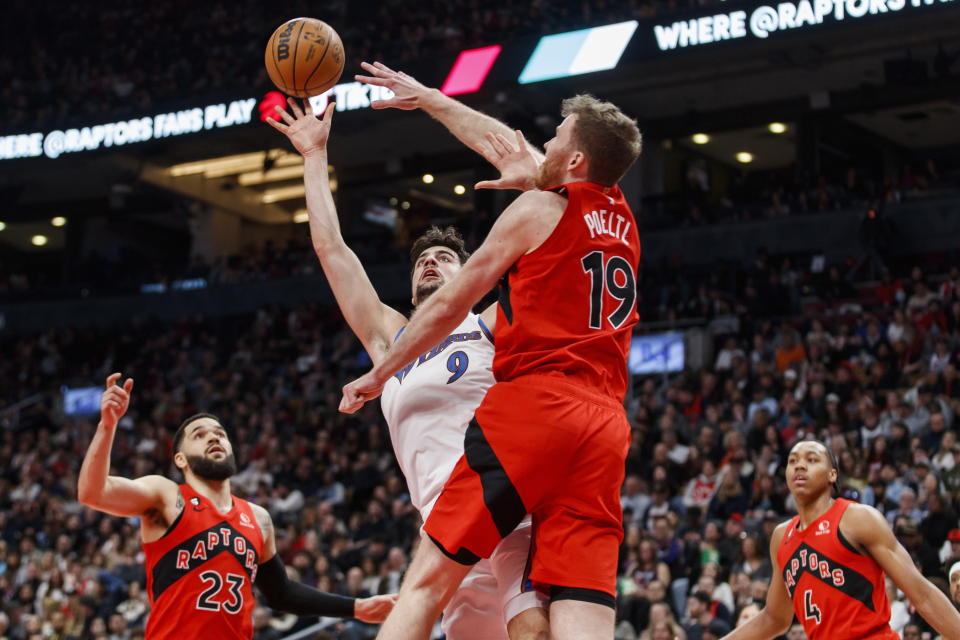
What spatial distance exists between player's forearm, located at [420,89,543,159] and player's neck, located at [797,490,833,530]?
9.42ft

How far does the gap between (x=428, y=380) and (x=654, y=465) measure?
408 inches

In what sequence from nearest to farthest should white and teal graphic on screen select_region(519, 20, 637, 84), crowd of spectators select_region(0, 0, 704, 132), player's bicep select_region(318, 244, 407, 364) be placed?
1. player's bicep select_region(318, 244, 407, 364)
2. white and teal graphic on screen select_region(519, 20, 637, 84)
3. crowd of spectators select_region(0, 0, 704, 132)

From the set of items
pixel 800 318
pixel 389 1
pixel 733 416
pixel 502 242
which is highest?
pixel 389 1

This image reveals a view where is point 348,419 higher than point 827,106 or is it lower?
lower

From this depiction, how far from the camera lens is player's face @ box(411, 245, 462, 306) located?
4.88 m

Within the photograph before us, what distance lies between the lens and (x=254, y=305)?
2655 cm

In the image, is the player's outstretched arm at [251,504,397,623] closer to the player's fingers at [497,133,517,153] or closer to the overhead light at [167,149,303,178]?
the player's fingers at [497,133,517,153]

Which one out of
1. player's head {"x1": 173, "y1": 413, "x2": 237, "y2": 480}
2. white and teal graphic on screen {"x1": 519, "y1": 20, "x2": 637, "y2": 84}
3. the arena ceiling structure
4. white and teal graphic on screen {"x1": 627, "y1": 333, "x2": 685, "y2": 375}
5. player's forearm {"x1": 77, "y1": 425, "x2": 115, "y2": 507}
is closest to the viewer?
player's forearm {"x1": 77, "y1": 425, "x2": 115, "y2": 507}

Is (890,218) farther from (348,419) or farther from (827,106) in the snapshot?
(348,419)

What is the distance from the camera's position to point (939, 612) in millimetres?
5609

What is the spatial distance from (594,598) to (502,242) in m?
1.15

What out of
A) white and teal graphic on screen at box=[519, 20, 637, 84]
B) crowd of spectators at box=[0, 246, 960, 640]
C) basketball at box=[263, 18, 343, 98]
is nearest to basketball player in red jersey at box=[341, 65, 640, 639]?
basketball at box=[263, 18, 343, 98]

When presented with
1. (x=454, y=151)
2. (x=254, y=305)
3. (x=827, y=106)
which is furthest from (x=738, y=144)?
(x=254, y=305)

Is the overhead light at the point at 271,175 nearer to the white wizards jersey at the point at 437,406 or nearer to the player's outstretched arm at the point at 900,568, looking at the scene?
the player's outstretched arm at the point at 900,568
